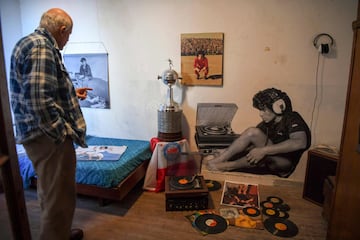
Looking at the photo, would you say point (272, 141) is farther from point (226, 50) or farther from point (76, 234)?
point (76, 234)

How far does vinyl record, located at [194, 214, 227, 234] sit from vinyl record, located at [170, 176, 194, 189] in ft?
0.86

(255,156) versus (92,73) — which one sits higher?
(92,73)

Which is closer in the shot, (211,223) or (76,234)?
(76,234)

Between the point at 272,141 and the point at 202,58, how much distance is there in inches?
40.7

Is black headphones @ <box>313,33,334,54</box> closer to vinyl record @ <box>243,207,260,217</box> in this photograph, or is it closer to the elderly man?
vinyl record @ <box>243,207,260,217</box>

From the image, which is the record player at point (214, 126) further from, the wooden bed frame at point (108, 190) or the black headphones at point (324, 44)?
the black headphones at point (324, 44)

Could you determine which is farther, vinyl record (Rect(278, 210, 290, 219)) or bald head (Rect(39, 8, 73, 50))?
vinyl record (Rect(278, 210, 290, 219))

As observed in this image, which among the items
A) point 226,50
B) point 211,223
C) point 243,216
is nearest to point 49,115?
point 211,223

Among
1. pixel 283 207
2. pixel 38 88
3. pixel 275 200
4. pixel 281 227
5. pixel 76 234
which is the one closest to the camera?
pixel 38 88

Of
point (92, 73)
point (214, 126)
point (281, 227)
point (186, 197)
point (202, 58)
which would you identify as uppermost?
point (202, 58)

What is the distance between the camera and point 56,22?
1.38 metres

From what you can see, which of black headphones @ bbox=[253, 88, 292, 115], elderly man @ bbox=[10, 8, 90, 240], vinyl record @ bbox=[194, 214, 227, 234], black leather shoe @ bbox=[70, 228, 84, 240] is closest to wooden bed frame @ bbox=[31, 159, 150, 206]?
black leather shoe @ bbox=[70, 228, 84, 240]

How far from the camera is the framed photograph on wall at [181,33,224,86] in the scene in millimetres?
2361

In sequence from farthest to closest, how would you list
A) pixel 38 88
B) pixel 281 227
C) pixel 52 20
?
pixel 281 227
pixel 52 20
pixel 38 88
